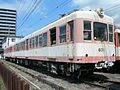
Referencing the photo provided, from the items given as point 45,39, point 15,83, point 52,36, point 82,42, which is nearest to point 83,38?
point 82,42

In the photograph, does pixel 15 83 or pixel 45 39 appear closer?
pixel 15 83

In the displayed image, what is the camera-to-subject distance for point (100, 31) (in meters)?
9.43

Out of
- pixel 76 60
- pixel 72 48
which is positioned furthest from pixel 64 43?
pixel 76 60

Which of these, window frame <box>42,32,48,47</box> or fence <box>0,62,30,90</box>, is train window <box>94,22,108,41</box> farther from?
A: fence <box>0,62,30,90</box>

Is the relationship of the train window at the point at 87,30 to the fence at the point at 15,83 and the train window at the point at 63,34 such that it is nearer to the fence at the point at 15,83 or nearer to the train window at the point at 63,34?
the train window at the point at 63,34

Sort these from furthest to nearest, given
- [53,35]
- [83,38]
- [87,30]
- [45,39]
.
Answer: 1. [45,39]
2. [53,35]
3. [87,30]
4. [83,38]

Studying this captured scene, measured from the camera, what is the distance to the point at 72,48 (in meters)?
8.80

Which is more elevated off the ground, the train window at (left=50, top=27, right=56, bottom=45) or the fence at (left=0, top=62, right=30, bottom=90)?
the train window at (left=50, top=27, right=56, bottom=45)

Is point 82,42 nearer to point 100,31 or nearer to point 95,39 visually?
point 95,39

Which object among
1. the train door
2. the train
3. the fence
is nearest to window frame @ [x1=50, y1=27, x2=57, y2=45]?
the train

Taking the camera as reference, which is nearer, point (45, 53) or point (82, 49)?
point (82, 49)

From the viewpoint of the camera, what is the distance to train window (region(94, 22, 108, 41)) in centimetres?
920

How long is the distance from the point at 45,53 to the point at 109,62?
432cm

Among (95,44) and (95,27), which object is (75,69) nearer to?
(95,44)
